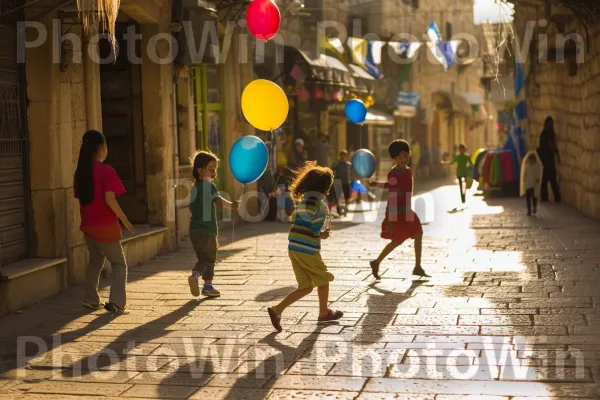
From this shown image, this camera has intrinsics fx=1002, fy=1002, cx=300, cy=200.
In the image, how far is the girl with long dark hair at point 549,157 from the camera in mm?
21031

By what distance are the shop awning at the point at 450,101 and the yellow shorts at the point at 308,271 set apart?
1600 inches

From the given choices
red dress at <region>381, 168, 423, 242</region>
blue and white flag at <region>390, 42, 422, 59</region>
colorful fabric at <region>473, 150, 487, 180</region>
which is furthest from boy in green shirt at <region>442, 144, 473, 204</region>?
red dress at <region>381, 168, 423, 242</region>

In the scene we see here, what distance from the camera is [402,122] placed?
4325 centimetres

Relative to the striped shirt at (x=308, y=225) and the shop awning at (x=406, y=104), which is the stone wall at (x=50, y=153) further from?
the shop awning at (x=406, y=104)

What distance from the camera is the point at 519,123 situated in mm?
27484

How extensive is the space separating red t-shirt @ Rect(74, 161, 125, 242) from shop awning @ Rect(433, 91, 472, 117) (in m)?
40.1

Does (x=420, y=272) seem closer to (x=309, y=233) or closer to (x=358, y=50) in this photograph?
(x=309, y=233)

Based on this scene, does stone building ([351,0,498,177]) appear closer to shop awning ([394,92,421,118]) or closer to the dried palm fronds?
shop awning ([394,92,421,118])

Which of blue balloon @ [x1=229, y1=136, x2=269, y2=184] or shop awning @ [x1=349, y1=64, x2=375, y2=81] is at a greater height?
shop awning @ [x1=349, y1=64, x2=375, y2=81]

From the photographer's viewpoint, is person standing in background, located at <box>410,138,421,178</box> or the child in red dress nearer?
the child in red dress

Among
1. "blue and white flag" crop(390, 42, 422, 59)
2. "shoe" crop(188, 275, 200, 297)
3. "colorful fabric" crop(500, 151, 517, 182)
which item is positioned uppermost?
"blue and white flag" crop(390, 42, 422, 59)


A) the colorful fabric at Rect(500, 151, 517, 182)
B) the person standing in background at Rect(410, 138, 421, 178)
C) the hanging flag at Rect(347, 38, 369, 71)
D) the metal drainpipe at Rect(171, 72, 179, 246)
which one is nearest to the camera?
the metal drainpipe at Rect(171, 72, 179, 246)

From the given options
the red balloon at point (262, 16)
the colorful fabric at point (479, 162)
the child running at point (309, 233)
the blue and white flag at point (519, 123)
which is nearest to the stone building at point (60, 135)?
the red balloon at point (262, 16)

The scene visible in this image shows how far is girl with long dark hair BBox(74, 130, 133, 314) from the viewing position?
28.5 feet
